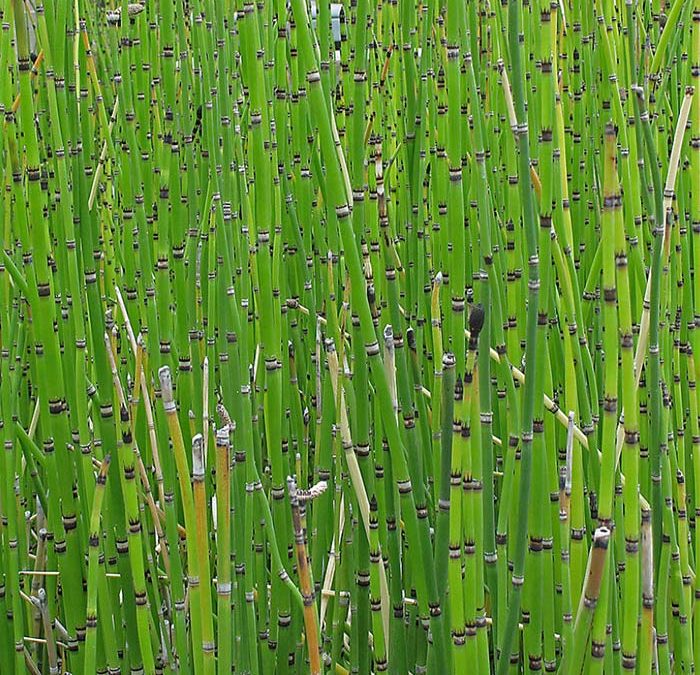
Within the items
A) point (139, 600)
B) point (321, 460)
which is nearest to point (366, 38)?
point (321, 460)

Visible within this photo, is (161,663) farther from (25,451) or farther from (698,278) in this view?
(698,278)

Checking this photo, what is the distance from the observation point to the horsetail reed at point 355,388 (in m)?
0.79

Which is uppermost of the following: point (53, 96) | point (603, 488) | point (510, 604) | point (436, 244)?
point (53, 96)

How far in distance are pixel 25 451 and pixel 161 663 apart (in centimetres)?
35

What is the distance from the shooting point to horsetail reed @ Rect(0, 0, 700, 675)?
2.60ft

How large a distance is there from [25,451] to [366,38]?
2.28 ft

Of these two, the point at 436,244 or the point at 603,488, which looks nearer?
the point at 603,488

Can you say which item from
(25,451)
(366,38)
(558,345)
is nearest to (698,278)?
(558,345)

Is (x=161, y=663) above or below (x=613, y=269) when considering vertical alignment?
below

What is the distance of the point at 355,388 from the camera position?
3.11ft

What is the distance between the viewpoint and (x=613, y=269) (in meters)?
0.72

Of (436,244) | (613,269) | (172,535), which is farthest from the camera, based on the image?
(436,244)

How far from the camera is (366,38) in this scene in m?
1.01

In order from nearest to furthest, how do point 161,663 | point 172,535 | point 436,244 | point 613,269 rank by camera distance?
1. point 613,269
2. point 172,535
3. point 161,663
4. point 436,244
